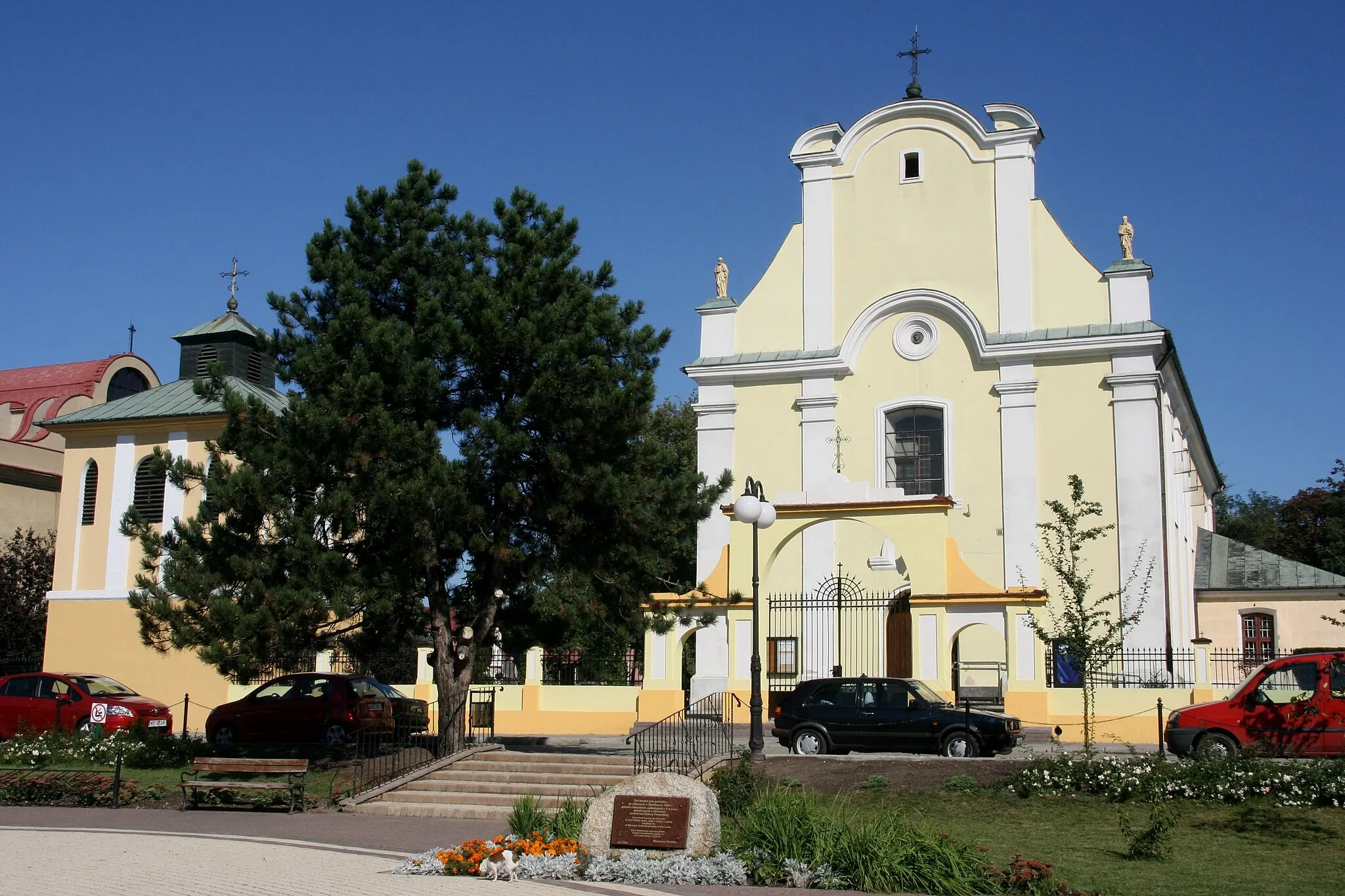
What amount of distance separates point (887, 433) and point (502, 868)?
68.1 ft

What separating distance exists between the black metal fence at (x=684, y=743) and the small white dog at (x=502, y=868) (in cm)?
437

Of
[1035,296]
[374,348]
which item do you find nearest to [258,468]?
[374,348]

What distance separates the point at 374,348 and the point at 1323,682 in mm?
13616

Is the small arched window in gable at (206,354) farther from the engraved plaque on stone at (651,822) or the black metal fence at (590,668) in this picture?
the engraved plaque on stone at (651,822)

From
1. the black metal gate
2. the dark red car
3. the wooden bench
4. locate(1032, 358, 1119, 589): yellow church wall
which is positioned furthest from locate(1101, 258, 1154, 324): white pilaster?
the wooden bench

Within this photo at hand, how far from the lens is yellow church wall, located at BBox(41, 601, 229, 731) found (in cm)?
3020

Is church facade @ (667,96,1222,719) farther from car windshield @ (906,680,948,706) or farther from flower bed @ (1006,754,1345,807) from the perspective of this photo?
flower bed @ (1006,754,1345,807)

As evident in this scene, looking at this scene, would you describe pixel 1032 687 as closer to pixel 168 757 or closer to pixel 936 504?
pixel 936 504

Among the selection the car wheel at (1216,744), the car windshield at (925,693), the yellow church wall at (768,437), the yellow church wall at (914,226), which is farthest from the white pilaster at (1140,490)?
the car wheel at (1216,744)

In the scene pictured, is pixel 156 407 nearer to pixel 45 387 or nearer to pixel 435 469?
pixel 435 469

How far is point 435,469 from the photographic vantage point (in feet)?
61.6

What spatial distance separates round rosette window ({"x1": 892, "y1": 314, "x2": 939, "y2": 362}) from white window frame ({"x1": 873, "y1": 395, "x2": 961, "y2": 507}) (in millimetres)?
1003

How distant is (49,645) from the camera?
1243 inches

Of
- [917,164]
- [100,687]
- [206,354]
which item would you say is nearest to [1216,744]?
[917,164]
